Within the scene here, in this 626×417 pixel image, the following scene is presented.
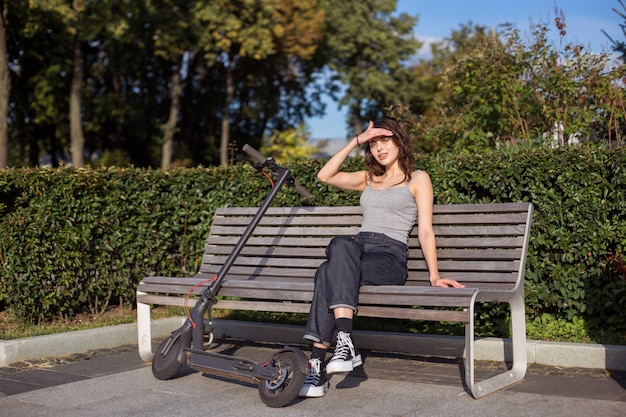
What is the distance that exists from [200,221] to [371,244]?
295cm

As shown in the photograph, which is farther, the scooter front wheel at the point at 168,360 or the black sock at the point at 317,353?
the scooter front wheel at the point at 168,360

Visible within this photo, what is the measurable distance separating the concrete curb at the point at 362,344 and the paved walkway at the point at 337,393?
79 mm

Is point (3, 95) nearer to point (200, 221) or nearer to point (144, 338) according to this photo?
point (200, 221)

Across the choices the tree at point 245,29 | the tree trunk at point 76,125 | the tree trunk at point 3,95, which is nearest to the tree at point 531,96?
the tree trunk at point 3,95

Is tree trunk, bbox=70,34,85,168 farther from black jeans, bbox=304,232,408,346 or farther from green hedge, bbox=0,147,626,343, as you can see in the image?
black jeans, bbox=304,232,408,346

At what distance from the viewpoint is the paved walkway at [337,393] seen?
4418mm

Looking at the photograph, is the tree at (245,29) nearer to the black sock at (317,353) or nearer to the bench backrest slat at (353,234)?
the bench backrest slat at (353,234)

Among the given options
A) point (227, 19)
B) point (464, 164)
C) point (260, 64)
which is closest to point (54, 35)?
point (227, 19)

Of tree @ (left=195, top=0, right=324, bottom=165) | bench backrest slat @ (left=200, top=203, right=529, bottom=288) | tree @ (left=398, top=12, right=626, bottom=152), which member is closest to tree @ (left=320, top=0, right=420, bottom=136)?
tree @ (left=195, top=0, right=324, bottom=165)

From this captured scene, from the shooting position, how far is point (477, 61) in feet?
32.3

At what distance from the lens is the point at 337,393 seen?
192 inches

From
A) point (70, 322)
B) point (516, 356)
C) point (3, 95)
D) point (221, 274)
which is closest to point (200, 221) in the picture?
point (70, 322)

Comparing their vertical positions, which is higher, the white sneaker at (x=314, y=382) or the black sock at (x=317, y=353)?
the black sock at (x=317, y=353)

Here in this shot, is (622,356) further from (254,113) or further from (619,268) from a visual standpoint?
(254,113)
